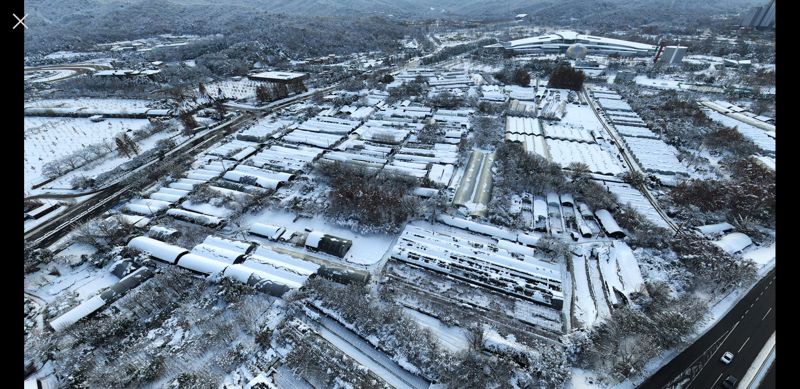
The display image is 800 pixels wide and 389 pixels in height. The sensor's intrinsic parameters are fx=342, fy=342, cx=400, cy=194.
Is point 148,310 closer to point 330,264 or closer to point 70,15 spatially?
point 330,264

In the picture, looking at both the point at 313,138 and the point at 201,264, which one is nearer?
the point at 201,264

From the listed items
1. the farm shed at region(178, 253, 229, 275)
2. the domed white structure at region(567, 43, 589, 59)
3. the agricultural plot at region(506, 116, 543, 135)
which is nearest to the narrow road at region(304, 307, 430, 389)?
the farm shed at region(178, 253, 229, 275)

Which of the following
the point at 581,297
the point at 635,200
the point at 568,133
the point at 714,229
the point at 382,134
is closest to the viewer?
the point at 581,297

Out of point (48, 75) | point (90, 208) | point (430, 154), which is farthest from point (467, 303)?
point (48, 75)

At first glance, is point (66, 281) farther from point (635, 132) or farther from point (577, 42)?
point (577, 42)

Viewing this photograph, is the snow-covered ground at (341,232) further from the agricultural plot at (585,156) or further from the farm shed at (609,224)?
the agricultural plot at (585,156)

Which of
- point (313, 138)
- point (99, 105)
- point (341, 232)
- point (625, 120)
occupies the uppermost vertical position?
point (99, 105)

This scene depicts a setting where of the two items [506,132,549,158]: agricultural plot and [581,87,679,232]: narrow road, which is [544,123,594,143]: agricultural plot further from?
[581,87,679,232]: narrow road
